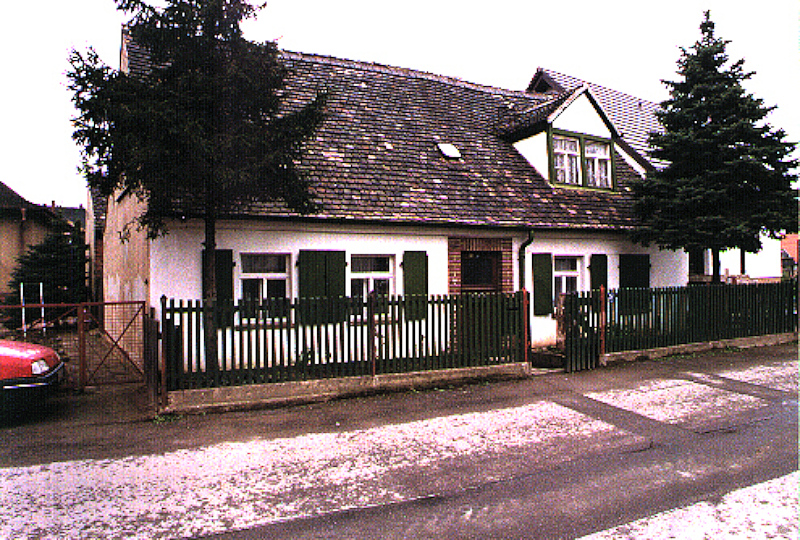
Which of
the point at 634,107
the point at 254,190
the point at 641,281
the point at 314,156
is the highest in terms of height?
the point at 634,107

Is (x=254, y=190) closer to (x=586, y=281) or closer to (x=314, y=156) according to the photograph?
(x=314, y=156)

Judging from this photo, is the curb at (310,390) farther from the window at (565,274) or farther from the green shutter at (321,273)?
the window at (565,274)

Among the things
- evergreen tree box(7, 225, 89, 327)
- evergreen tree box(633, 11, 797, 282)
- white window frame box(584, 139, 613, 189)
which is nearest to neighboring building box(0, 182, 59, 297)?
evergreen tree box(7, 225, 89, 327)

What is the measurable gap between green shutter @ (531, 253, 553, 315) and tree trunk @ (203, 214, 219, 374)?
7.51 meters

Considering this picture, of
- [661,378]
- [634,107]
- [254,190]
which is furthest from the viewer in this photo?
[634,107]

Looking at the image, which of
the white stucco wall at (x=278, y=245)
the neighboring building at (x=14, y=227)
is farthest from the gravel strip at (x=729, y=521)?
the neighboring building at (x=14, y=227)

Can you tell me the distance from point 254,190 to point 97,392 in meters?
4.63

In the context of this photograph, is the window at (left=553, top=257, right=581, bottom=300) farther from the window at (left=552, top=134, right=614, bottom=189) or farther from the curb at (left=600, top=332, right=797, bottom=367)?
the curb at (left=600, top=332, right=797, bottom=367)

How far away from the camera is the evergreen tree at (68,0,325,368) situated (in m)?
7.12

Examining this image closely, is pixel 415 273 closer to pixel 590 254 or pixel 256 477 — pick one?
pixel 590 254

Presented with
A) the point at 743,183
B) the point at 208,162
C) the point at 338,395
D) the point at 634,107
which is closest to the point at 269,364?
the point at 338,395

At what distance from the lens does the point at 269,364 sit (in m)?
8.34

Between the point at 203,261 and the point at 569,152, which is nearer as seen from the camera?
the point at 203,261

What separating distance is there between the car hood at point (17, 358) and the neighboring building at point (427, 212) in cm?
196
